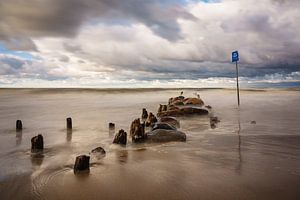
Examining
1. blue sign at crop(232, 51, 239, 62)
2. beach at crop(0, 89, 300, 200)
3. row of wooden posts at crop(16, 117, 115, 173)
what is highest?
blue sign at crop(232, 51, 239, 62)

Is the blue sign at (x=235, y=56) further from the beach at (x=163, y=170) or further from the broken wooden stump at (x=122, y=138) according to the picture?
the broken wooden stump at (x=122, y=138)

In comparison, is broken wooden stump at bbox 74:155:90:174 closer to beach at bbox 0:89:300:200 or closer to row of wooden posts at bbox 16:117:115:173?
row of wooden posts at bbox 16:117:115:173

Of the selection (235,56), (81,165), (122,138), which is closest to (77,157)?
(81,165)

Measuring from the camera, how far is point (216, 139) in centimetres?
800

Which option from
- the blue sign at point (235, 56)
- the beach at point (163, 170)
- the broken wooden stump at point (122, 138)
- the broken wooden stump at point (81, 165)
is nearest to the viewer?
the beach at point (163, 170)

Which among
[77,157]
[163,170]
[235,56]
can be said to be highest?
[235,56]

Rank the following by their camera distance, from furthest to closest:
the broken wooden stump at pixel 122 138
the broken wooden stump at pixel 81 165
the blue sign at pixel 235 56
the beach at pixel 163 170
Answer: the blue sign at pixel 235 56
the broken wooden stump at pixel 122 138
the broken wooden stump at pixel 81 165
the beach at pixel 163 170

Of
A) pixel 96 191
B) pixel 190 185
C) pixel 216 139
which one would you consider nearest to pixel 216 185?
pixel 190 185

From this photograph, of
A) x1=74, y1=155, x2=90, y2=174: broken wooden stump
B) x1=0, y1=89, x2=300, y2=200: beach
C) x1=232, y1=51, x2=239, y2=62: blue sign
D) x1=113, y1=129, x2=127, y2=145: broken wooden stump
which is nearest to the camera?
x1=0, y1=89, x2=300, y2=200: beach

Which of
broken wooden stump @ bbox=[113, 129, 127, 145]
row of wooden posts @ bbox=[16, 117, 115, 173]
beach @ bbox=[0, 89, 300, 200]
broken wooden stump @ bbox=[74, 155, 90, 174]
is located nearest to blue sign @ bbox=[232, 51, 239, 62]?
beach @ bbox=[0, 89, 300, 200]

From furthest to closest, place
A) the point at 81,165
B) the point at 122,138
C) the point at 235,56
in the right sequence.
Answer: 1. the point at 235,56
2. the point at 122,138
3. the point at 81,165

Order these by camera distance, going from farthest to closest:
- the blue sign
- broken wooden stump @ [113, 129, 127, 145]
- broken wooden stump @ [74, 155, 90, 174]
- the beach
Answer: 1. the blue sign
2. broken wooden stump @ [113, 129, 127, 145]
3. broken wooden stump @ [74, 155, 90, 174]
4. the beach

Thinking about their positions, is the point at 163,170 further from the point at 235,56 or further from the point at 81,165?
the point at 235,56

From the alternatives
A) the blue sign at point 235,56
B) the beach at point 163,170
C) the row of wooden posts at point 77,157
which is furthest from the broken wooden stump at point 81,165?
the blue sign at point 235,56
